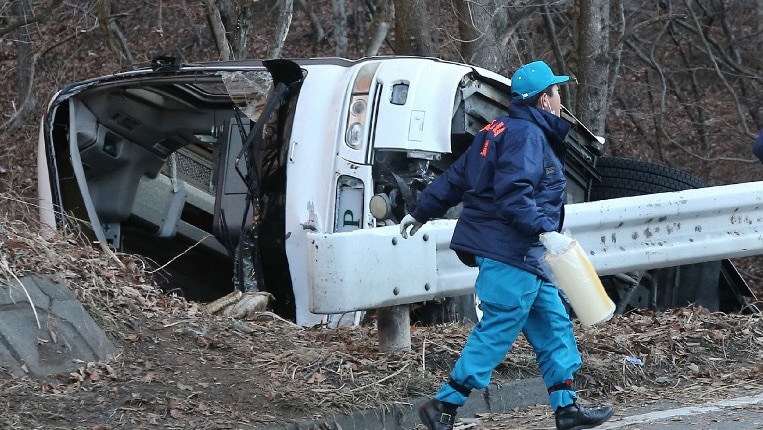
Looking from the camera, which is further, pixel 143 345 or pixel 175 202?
pixel 175 202

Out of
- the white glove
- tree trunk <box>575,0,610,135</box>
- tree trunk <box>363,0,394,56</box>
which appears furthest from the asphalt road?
tree trunk <box>363,0,394,56</box>

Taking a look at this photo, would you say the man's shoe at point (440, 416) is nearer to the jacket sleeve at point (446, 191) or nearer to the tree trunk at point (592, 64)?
the jacket sleeve at point (446, 191)

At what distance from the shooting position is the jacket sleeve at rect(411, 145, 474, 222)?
484cm

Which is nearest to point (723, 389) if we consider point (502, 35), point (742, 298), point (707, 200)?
point (707, 200)

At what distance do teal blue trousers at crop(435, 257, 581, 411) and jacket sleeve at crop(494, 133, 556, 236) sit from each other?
0.26m

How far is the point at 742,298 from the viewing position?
25.8 ft

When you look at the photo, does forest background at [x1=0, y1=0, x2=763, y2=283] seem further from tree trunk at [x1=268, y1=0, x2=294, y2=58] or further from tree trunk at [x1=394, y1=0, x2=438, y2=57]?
tree trunk at [x1=394, y1=0, x2=438, y2=57]

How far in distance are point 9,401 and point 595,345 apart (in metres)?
3.05

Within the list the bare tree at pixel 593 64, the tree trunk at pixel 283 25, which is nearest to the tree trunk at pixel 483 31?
the bare tree at pixel 593 64

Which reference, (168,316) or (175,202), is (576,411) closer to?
(168,316)

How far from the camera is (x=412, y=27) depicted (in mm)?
10469

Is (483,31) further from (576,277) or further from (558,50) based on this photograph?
(576,277)

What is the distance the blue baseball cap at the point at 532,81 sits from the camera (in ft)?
15.6

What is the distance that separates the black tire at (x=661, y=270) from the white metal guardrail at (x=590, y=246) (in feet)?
3.81
